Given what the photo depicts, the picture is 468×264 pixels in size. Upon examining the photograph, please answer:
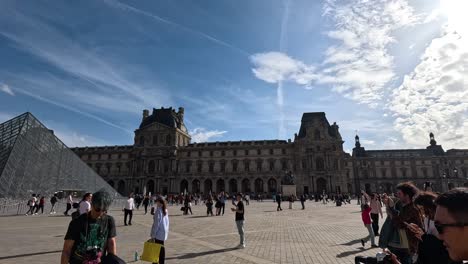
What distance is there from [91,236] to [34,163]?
86.6ft

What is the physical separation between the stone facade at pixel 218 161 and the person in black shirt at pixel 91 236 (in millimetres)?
61480

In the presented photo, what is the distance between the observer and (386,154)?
83.5 meters

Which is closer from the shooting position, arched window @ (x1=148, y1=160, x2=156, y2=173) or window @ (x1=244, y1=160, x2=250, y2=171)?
window @ (x1=244, y1=160, x2=250, y2=171)

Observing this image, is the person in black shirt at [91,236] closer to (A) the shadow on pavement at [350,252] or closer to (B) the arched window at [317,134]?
(A) the shadow on pavement at [350,252]

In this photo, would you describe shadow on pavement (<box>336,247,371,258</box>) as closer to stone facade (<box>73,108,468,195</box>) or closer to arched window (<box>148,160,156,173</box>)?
stone facade (<box>73,108,468,195</box>)

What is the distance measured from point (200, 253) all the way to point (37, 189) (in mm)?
22171

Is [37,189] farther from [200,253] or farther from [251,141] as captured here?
[251,141]

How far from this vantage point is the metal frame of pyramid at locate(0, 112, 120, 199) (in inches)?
885

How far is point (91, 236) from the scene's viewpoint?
343 cm

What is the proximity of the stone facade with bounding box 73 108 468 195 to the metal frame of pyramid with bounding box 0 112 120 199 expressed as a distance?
36.7 metres

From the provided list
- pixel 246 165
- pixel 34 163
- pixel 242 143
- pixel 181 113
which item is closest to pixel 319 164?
pixel 246 165

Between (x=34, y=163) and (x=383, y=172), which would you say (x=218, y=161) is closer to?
(x=383, y=172)

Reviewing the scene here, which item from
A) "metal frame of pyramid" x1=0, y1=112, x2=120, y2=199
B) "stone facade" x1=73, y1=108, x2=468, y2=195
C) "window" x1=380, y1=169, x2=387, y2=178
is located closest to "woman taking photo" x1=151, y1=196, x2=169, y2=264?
"metal frame of pyramid" x1=0, y1=112, x2=120, y2=199

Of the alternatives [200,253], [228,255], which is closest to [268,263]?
[228,255]
